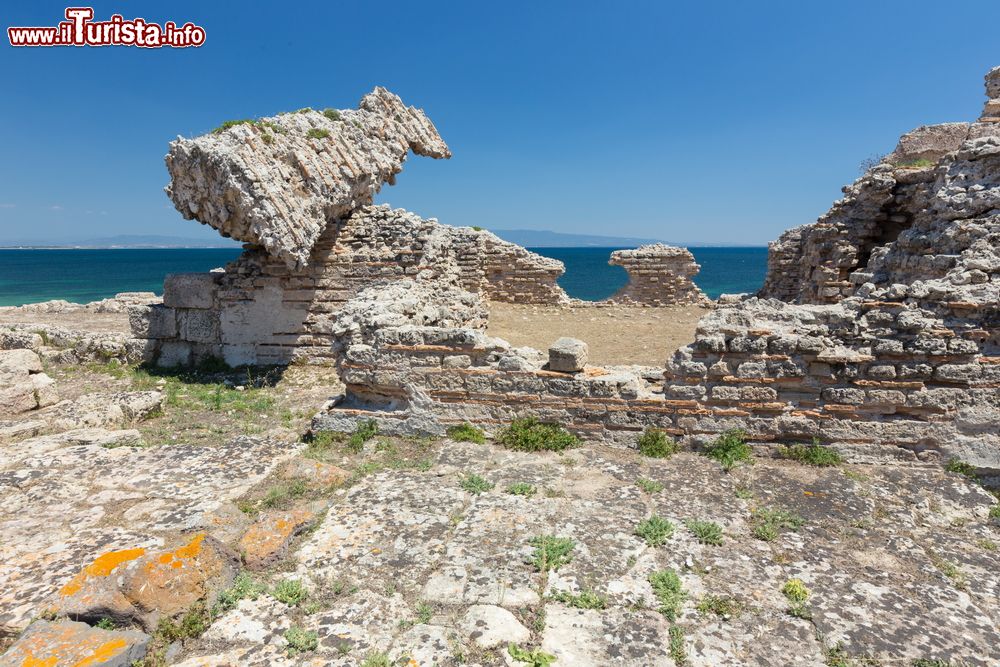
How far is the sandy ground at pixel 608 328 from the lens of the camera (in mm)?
10039

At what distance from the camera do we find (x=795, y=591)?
10.4 ft

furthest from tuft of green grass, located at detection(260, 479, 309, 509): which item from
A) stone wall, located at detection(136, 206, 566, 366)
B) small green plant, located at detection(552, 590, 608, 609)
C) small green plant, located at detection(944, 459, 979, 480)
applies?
small green plant, located at detection(944, 459, 979, 480)

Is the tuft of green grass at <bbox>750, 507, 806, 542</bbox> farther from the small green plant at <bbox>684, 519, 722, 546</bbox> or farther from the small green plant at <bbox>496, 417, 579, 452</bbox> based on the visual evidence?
the small green plant at <bbox>496, 417, 579, 452</bbox>

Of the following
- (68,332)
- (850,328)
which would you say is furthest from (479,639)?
(68,332)

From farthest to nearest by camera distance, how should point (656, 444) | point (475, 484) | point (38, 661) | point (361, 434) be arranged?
point (361, 434), point (656, 444), point (475, 484), point (38, 661)

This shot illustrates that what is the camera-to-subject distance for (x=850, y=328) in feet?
16.0

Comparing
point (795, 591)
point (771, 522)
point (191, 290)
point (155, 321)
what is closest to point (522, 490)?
point (771, 522)

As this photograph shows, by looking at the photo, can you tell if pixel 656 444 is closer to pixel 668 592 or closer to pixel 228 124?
pixel 668 592

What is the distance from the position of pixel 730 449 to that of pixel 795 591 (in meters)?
1.93

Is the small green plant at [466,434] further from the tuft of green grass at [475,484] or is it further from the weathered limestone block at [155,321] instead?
the weathered limestone block at [155,321]

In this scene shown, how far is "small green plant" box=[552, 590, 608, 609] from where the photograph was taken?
309 cm

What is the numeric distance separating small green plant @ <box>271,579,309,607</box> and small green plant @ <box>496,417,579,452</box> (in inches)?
97.5

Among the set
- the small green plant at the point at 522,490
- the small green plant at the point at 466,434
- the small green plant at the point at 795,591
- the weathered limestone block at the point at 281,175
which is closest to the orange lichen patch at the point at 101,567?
the small green plant at the point at 522,490

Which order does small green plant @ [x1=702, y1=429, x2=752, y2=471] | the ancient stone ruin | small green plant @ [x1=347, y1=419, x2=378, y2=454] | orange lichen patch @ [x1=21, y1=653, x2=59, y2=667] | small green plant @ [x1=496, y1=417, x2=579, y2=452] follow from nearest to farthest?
orange lichen patch @ [x1=21, y1=653, x2=59, y2=667]
the ancient stone ruin
small green plant @ [x1=702, y1=429, x2=752, y2=471]
small green plant @ [x1=496, y1=417, x2=579, y2=452]
small green plant @ [x1=347, y1=419, x2=378, y2=454]
